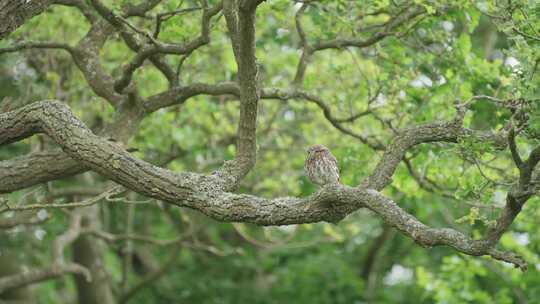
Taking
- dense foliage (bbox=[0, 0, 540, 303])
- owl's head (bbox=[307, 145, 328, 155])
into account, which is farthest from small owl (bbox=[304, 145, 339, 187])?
dense foliage (bbox=[0, 0, 540, 303])

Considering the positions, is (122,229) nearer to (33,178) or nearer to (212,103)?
(212,103)

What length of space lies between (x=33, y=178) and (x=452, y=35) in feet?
14.6

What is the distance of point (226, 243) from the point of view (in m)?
17.4

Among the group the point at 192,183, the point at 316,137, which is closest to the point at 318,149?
the point at 192,183

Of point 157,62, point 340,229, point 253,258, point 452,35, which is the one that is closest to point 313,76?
point 452,35

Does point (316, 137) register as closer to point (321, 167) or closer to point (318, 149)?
point (318, 149)

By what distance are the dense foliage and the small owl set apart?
95 cm

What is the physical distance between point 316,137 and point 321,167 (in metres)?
5.37

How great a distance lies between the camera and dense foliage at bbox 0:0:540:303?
7.30 m

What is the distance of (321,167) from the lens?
6.55m

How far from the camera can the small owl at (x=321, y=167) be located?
21.2 ft

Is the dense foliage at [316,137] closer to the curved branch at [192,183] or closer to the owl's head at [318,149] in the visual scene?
the curved branch at [192,183]

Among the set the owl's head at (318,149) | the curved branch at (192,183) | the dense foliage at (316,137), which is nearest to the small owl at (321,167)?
the owl's head at (318,149)

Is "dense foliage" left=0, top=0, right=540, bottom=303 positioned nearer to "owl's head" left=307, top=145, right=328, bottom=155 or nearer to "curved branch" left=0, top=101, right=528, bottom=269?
"curved branch" left=0, top=101, right=528, bottom=269
